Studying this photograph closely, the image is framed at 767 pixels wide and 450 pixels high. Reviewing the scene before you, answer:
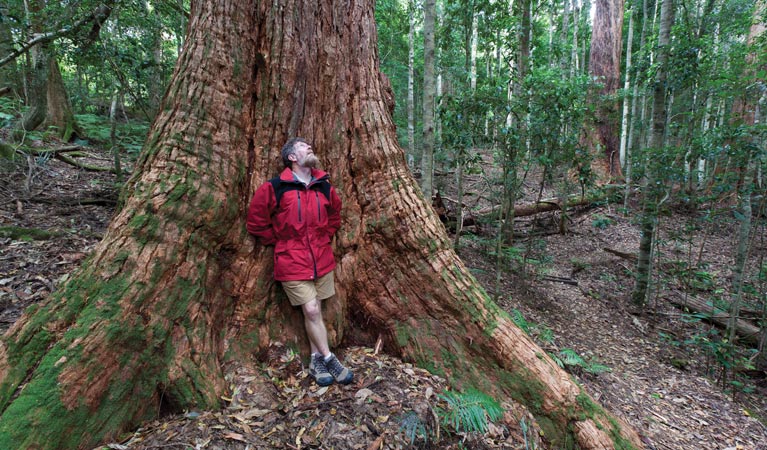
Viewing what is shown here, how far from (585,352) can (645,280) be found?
283cm

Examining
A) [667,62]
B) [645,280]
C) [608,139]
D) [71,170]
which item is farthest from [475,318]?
[608,139]

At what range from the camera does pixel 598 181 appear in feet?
43.3

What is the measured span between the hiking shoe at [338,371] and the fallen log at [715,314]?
5.83 m

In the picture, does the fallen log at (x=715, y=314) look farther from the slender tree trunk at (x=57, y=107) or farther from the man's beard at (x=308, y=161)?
the slender tree trunk at (x=57, y=107)

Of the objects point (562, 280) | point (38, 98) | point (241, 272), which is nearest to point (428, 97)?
point (562, 280)

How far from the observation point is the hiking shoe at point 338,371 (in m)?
2.87

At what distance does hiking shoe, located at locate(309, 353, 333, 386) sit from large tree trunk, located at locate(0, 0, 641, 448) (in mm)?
300

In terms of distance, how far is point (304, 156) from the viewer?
2924 millimetres

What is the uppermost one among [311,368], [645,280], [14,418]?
[14,418]

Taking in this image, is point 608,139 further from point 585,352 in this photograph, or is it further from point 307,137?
point 307,137

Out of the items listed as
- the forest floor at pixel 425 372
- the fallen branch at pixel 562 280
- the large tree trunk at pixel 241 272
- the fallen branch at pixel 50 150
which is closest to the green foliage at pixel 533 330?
the forest floor at pixel 425 372

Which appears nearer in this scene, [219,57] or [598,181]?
[219,57]

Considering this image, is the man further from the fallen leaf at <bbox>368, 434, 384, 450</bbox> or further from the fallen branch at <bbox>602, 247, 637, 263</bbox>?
the fallen branch at <bbox>602, 247, 637, 263</bbox>

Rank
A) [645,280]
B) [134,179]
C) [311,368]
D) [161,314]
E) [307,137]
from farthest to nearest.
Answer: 1. [645,280]
2. [307,137]
3. [311,368]
4. [134,179]
5. [161,314]
